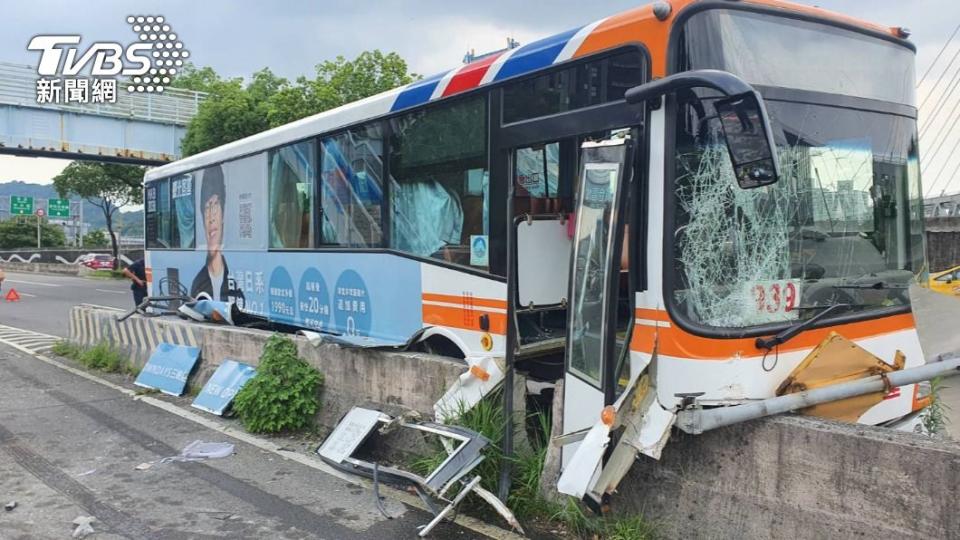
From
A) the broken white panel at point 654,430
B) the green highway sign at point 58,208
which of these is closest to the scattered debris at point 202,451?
the broken white panel at point 654,430

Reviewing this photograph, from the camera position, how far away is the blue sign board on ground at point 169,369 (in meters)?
8.19

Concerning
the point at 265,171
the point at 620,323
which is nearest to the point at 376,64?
the point at 265,171

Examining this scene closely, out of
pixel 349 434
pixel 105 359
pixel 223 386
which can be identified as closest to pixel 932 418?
pixel 349 434

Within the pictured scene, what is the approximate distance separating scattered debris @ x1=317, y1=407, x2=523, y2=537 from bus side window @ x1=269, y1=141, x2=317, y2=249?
2.78m

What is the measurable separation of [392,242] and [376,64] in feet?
55.4

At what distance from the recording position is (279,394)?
255 inches

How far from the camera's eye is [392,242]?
21.5ft

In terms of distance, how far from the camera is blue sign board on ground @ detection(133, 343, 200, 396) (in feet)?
26.9

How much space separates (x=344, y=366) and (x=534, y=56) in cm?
312

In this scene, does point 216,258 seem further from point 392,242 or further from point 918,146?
A: point 918,146

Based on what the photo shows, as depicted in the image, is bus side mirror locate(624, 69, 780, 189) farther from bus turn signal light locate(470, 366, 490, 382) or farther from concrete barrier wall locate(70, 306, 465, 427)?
concrete barrier wall locate(70, 306, 465, 427)

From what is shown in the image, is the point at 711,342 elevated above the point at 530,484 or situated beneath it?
elevated above

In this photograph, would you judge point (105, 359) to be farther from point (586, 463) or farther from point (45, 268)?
point (45, 268)

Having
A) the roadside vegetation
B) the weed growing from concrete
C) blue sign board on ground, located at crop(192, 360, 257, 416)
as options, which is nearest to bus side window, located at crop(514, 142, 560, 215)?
the roadside vegetation
